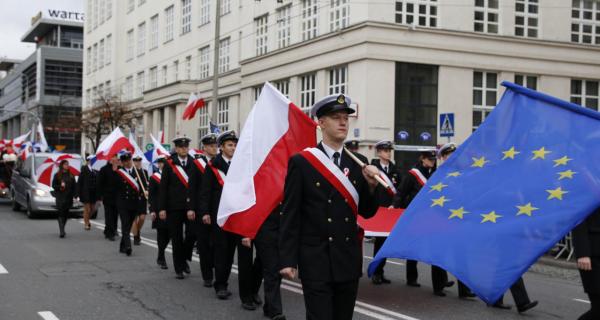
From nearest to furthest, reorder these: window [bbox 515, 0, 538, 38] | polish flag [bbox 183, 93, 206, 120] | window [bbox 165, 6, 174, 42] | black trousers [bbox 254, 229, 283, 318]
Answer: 1. black trousers [bbox 254, 229, 283, 318]
2. polish flag [bbox 183, 93, 206, 120]
3. window [bbox 515, 0, 538, 38]
4. window [bbox 165, 6, 174, 42]

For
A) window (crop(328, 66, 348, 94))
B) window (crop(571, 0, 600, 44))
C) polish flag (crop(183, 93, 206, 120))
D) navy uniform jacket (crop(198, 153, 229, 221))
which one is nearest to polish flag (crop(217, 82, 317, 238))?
navy uniform jacket (crop(198, 153, 229, 221))

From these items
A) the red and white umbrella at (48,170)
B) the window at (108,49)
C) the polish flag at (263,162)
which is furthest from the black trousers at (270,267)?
the window at (108,49)

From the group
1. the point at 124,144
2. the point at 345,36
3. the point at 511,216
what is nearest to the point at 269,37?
the point at 345,36

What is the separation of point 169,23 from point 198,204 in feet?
143

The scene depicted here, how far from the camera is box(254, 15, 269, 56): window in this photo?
36906 millimetres

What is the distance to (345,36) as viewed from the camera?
98.2 ft

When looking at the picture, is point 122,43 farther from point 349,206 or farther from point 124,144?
point 349,206

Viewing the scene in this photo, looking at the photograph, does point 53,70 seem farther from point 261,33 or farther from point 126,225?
point 126,225

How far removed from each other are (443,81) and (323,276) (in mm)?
26287

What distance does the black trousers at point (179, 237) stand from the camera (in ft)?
35.0

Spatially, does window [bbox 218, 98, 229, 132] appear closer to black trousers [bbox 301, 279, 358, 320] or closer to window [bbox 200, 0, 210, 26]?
window [bbox 200, 0, 210, 26]

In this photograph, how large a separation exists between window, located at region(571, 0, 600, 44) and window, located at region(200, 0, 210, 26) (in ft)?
68.7

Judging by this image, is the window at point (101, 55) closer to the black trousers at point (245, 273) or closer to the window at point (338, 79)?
the window at point (338, 79)

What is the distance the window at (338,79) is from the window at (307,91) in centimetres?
110
